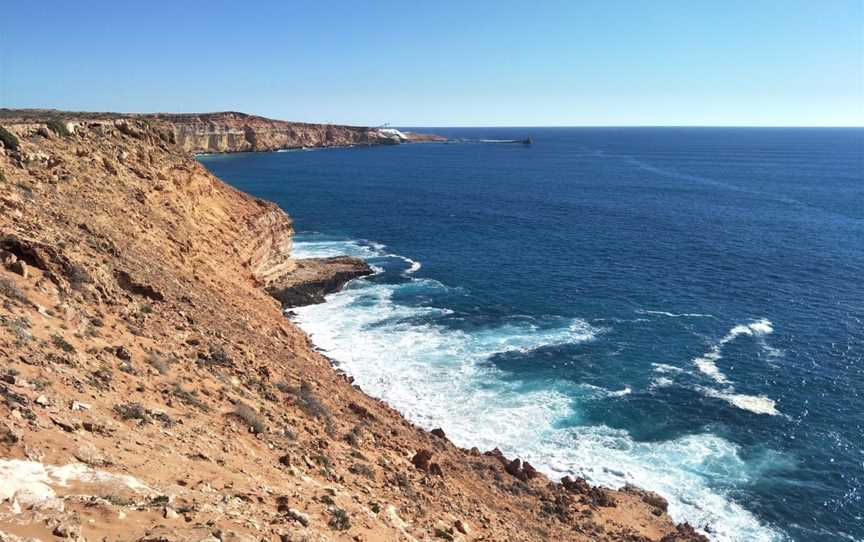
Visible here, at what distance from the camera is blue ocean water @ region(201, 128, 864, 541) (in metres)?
35.2

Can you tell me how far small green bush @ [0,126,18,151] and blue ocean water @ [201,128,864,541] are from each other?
24925 millimetres

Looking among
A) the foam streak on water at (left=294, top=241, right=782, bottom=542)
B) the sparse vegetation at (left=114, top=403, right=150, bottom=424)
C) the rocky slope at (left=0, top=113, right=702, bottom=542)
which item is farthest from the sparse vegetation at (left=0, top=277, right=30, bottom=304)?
the foam streak on water at (left=294, top=241, right=782, bottom=542)

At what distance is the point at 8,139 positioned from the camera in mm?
34000

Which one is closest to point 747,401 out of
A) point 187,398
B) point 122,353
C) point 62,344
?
point 187,398

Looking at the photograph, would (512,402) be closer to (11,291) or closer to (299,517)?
(299,517)

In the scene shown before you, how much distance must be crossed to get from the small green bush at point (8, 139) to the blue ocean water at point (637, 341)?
24925mm

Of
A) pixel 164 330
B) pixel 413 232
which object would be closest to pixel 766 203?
pixel 413 232

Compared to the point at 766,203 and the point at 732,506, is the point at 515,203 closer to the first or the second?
the point at 766,203

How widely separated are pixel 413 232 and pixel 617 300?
38.4 metres

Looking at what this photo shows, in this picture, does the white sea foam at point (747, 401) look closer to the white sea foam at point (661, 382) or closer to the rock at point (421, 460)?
the white sea foam at point (661, 382)

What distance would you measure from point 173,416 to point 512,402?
26249 mm

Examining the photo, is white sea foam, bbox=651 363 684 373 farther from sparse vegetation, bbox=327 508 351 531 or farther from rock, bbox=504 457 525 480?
sparse vegetation, bbox=327 508 351 531

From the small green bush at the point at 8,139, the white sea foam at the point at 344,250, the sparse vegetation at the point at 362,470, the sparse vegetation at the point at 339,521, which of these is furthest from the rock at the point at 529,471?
the white sea foam at the point at 344,250

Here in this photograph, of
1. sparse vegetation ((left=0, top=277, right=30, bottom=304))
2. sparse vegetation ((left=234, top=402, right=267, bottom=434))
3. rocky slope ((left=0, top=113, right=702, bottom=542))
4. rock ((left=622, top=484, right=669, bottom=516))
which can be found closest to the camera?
rocky slope ((left=0, top=113, right=702, bottom=542))
